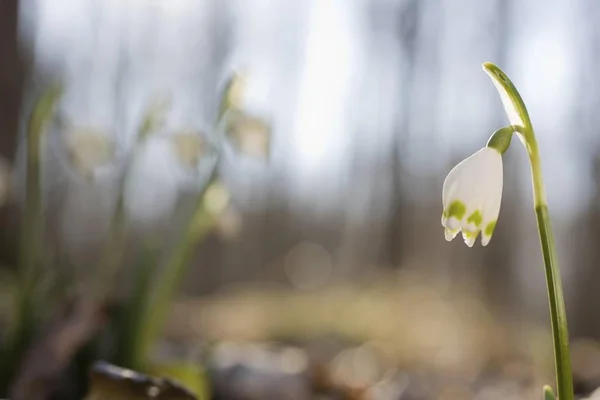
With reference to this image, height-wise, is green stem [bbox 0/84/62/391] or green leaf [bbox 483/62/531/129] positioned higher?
green leaf [bbox 483/62/531/129]

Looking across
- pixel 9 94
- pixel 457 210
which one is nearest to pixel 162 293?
pixel 457 210

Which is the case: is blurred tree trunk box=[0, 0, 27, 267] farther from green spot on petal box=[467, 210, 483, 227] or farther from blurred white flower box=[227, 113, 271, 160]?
green spot on petal box=[467, 210, 483, 227]

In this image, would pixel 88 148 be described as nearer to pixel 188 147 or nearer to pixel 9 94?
pixel 188 147

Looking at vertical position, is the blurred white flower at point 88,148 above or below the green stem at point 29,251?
above

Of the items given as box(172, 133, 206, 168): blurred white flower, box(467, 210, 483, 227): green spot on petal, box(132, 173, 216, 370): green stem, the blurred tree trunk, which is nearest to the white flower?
box(467, 210, 483, 227): green spot on petal

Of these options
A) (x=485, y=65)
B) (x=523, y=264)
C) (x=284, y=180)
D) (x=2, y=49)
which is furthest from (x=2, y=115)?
(x=485, y=65)

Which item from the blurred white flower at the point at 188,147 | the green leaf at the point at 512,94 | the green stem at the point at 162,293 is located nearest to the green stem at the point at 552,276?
the green leaf at the point at 512,94

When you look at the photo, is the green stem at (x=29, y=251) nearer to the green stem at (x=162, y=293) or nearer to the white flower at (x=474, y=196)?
the green stem at (x=162, y=293)

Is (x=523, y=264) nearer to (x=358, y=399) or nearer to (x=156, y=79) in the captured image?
(x=156, y=79)
